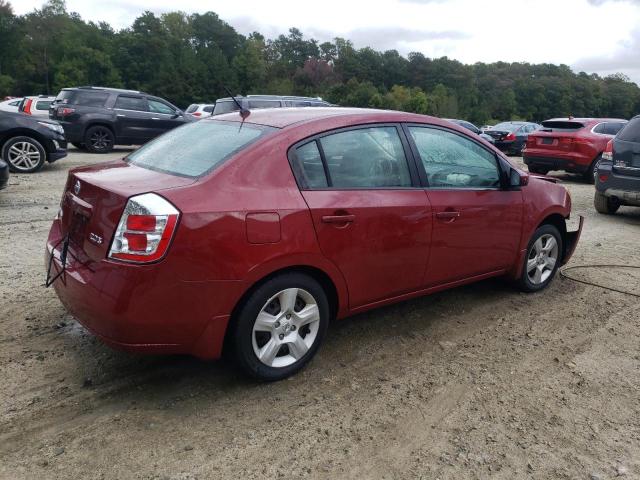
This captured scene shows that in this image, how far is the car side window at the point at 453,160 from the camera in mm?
3920

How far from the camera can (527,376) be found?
11.5 feet

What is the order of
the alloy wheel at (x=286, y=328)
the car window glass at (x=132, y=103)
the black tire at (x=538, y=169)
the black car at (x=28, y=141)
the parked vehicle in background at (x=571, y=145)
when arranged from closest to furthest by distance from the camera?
the alloy wheel at (x=286, y=328) → the black car at (x=28, y=141) → the parked vehicle in background at (x=571, y=145) → the black tire at (x=538, y=169) → the car window glass at (x=132, y=103)

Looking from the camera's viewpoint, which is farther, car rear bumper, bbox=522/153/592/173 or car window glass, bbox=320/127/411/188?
Answer: car rear bumper, bbox=522/153/592/173

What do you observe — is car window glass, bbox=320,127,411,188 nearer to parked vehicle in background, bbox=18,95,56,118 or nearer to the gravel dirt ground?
the gravel dirt ground

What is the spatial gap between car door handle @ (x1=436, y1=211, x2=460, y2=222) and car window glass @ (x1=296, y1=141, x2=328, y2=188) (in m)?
0.94

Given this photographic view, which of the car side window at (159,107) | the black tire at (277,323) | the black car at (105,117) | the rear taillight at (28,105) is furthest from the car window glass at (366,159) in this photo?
the rear taillight at (28,105)

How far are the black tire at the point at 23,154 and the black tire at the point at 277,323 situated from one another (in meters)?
9.24

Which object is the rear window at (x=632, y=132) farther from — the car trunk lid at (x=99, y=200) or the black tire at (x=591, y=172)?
the car trunk lid at (x=99, y=200)

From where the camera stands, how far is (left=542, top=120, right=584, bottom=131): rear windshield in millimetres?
12885

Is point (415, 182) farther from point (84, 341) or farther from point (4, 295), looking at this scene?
point (4, 295)

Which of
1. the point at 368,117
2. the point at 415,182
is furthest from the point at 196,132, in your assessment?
the point at 415,182

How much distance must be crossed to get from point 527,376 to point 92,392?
8.59ft

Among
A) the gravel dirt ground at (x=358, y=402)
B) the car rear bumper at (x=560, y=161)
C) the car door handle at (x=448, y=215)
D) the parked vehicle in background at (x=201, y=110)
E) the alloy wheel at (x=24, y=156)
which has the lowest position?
the gravel dirt ground at (x=358, y=402)

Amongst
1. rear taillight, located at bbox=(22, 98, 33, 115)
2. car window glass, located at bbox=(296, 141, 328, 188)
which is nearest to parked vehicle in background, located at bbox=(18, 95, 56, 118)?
rear taillight, located at bbox=(22, 98, 33, 115)
